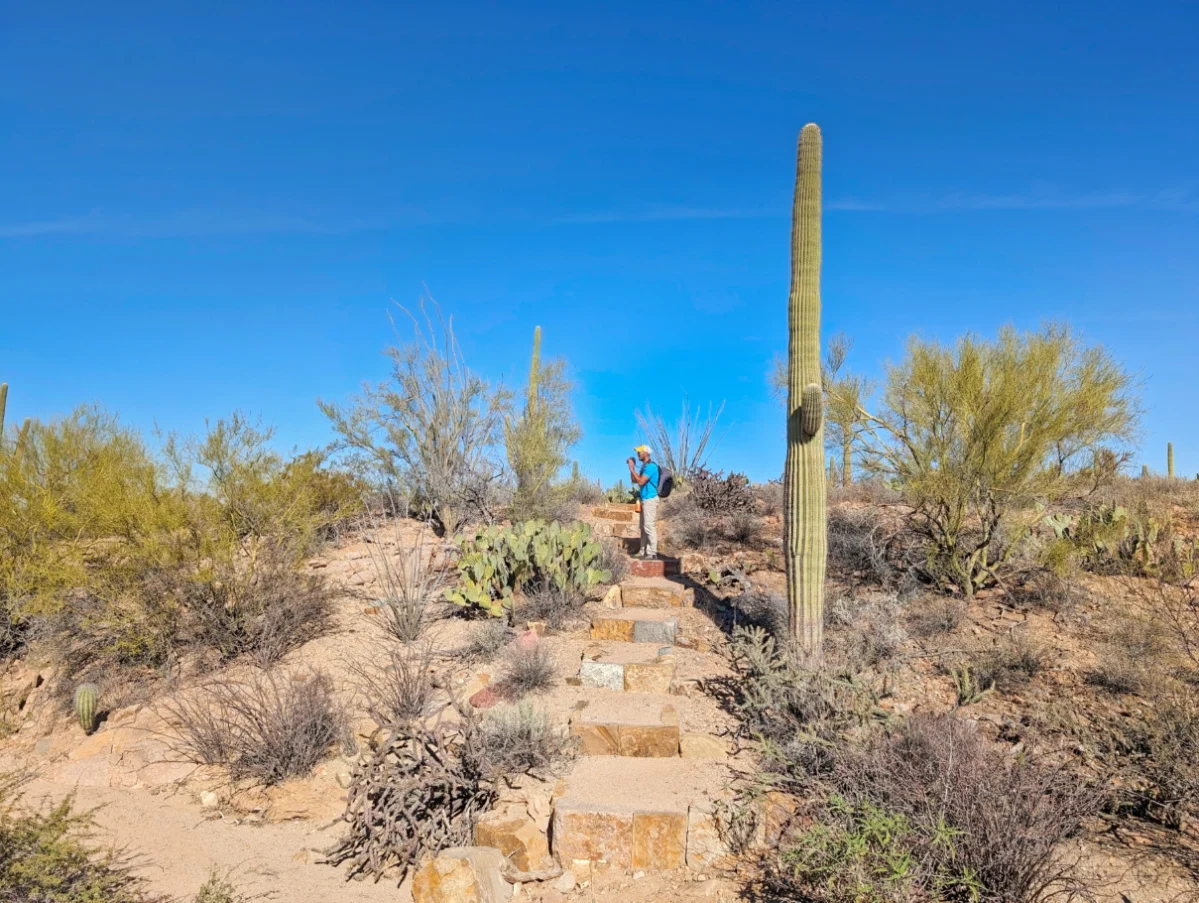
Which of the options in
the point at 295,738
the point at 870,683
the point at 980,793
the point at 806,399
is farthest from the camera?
the point at 806,399

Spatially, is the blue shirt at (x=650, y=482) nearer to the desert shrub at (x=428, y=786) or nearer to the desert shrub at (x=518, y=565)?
the desert shrub at (x=518, y=565)

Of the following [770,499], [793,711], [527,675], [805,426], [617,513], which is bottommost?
[793,711]

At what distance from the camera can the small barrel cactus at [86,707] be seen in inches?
244

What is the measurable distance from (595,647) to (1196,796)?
4.57 metres

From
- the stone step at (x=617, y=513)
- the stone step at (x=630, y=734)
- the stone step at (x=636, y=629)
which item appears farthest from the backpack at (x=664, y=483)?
the stone step at (x=630, y=734)

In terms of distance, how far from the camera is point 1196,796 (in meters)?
3.99

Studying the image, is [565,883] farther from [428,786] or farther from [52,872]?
[52,872]

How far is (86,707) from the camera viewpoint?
620 centimetres

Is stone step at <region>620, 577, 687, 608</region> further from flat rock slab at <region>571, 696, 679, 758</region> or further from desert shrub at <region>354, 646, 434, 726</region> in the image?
flat rock slab at <region>571, 696, 679, 758</region>

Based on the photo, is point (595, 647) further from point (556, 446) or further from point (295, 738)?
point (556, 446)

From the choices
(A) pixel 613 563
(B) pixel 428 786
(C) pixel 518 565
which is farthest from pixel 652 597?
(B) pixel 428 786

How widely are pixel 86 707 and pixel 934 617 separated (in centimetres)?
802

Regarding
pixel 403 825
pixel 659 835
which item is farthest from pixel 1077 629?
pixel 403 825

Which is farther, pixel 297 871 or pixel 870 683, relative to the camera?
pixel 870 683
